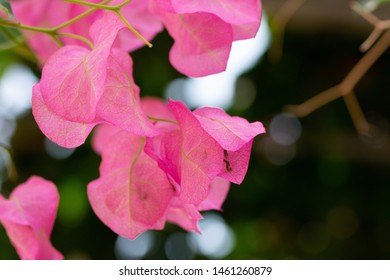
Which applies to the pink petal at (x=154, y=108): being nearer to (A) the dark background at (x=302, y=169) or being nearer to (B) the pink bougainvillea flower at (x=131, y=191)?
(B) the pink bougainvillea flower at (x=131, y=191)

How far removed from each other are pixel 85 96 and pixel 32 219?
12cm

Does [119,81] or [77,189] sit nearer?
[119,81]

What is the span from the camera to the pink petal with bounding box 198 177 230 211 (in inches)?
15.3

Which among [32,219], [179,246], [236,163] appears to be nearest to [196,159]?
[236,163]

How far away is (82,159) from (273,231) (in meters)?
0.35

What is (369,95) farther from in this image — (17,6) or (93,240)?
(17,6)

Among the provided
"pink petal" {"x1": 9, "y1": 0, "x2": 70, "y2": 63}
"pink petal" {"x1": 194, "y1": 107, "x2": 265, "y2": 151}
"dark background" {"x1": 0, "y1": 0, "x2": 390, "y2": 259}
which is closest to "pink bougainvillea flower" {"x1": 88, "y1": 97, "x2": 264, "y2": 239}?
"pink petal" {"x1": 194, "y1": 107, "x2": 265, "y2": 151}

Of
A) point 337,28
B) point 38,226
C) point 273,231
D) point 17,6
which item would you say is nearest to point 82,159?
point 273,231

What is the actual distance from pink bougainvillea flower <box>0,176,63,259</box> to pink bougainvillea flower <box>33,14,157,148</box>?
11cm

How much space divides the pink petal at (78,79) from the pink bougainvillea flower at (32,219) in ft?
0.37

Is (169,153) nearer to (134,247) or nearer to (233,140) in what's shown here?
(233,140)

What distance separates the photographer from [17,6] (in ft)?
1.71

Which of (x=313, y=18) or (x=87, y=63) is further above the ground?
(x=87, y=63)

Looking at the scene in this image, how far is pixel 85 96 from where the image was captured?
317 millimetres
